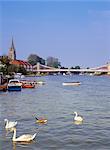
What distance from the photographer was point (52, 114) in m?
25.8

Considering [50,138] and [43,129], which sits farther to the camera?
[43,129]

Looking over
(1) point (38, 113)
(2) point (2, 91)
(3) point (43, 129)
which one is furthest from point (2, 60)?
(3) point (43, 129)

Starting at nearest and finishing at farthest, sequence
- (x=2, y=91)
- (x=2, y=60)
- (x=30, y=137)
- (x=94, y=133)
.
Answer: (x=30, y=137)
(x=94, y=133)
(x=2, y=91)
(x=2, y=60)

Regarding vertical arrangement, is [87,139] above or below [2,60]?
below

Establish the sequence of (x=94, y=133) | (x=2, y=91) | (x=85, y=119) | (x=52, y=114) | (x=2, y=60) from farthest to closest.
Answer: (x=2, y=60) < (x=2, y=91) < (x=52, y=114) < (x=85, y=119) < (x=94, y=133)

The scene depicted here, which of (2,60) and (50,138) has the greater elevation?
(2,60)

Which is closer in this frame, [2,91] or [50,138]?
[50,138]

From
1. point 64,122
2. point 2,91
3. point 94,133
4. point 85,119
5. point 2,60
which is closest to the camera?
point 94,133

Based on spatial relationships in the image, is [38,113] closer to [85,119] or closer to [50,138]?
[85,119]

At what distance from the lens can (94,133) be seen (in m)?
18.9

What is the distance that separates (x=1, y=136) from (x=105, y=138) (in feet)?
15.1

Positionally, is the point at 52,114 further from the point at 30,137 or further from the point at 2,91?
the point at 2,91

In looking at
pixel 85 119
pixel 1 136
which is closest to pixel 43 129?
pixel 1 136

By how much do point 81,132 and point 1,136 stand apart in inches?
150
